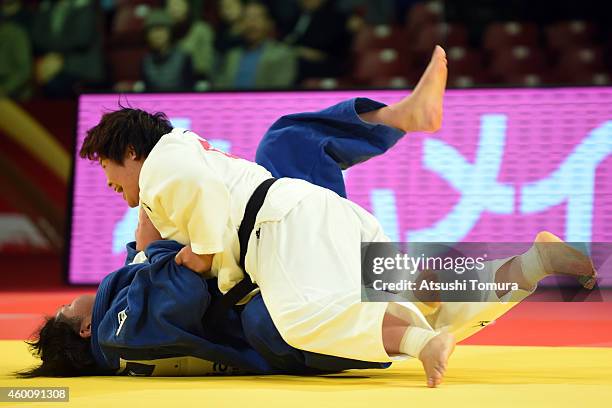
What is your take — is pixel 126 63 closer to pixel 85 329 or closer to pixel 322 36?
pixel 322 36

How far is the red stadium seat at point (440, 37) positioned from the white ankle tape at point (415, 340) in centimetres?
523

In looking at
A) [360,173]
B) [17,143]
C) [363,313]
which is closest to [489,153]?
[360,173]

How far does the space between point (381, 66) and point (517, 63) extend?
106 cm

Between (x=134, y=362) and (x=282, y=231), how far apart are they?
60 cm

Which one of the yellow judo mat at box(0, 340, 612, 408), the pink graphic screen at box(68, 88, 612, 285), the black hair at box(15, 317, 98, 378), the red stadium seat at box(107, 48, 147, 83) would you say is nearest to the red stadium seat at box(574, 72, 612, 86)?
the pink graphic screen at box(68, 88, 612, 285)

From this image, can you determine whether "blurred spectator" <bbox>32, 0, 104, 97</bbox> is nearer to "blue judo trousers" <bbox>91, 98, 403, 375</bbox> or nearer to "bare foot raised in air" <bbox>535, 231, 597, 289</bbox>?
"blue judo trousers" <bbox>91, 98, 403, 375</bbox>

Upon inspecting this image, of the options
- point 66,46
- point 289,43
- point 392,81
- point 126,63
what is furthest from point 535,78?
point 66,46

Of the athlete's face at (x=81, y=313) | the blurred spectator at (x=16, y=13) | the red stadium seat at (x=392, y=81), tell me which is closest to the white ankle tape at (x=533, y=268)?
the athlete's face at (x=81, y=313)

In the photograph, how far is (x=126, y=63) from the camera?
317 inches

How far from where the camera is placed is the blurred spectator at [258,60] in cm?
751

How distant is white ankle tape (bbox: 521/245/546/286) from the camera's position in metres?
2.98

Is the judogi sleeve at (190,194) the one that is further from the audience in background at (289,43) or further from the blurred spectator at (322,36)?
the blurred spectator at (322,36)

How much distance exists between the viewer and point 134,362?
299cm

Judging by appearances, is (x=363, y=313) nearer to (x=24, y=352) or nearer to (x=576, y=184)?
(x=24, y=352)
